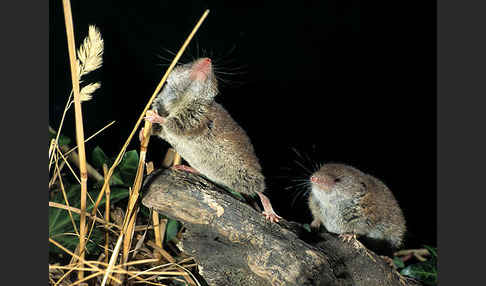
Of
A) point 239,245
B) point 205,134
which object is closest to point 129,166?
point 205,134

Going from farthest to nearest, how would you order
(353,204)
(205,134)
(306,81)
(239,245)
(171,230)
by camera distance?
(306,81), (171,230), (353,204), (205,134), (239,245)

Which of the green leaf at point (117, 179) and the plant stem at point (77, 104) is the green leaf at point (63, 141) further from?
the plant stem at point (77, 104)

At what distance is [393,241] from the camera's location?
283 centimetres

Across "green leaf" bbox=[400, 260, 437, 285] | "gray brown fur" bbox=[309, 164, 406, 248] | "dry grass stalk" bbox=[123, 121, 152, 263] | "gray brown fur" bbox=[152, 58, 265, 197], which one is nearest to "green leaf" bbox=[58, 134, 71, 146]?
"gray brown fur" bbox=[152, 58, 265, 197]

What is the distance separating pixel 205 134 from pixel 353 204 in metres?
0.90

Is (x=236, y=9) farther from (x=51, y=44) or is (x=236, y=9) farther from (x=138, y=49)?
(x=51, y=44)

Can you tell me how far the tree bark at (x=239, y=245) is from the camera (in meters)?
2.12

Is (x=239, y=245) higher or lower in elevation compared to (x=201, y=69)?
lower

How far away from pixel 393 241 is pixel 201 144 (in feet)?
4.12

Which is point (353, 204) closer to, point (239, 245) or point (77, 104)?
point (239, 245)

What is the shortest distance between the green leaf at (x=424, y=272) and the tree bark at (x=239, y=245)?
53 cm

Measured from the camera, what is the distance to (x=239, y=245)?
2203 millimetres

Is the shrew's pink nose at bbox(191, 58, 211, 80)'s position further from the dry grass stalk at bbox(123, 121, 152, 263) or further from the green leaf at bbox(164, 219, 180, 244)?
the green leaf at bbox(164, 219, 180, 244)

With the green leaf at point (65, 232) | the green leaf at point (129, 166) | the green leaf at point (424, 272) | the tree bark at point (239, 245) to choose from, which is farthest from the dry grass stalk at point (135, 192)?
the green leaf at point (424, 272)
